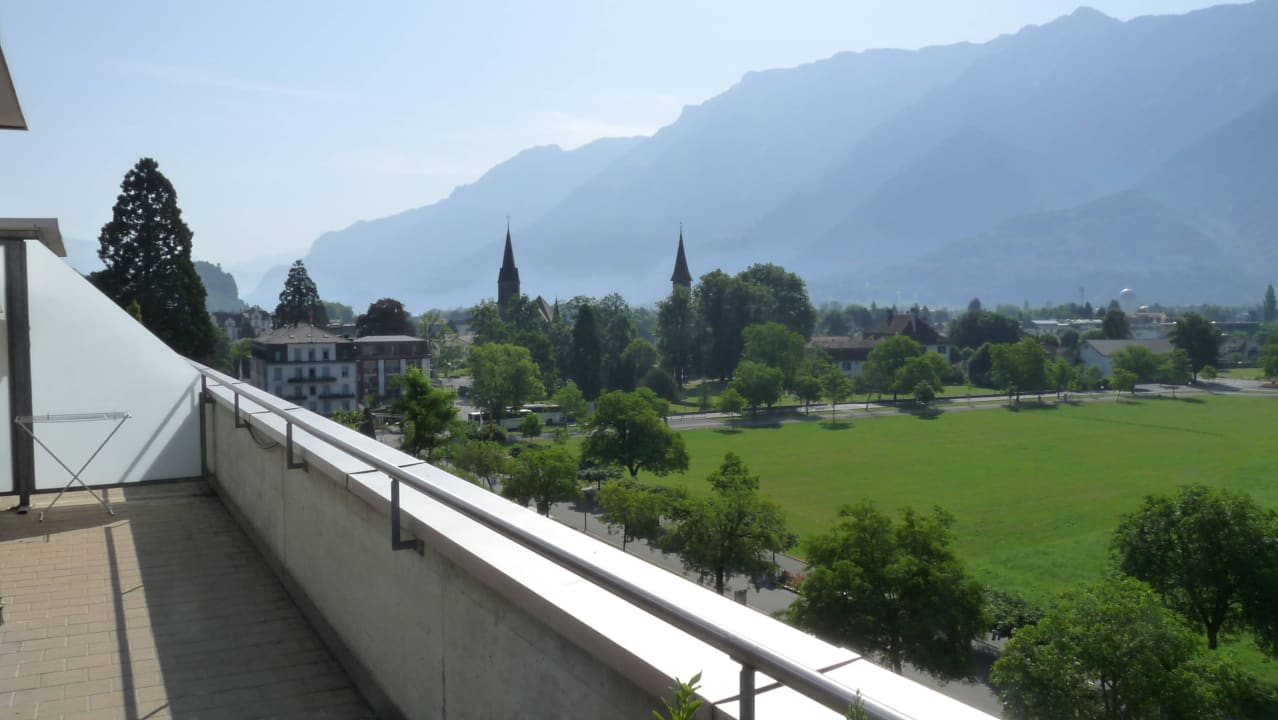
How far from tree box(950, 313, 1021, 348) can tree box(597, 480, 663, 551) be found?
77.3m

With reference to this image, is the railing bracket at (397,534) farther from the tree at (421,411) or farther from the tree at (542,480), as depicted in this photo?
the tree at (542,480)

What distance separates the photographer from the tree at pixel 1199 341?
89312 mm

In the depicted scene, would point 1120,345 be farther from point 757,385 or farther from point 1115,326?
point 757,385

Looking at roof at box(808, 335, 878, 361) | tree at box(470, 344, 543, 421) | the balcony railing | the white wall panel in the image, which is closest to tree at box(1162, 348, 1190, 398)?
roof at box(808, 335, 878, 361)

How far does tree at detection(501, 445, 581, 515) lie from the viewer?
32.8 meters

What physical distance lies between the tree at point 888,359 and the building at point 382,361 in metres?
40.3

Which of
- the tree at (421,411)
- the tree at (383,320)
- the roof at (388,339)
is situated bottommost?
the tree at (421,411)

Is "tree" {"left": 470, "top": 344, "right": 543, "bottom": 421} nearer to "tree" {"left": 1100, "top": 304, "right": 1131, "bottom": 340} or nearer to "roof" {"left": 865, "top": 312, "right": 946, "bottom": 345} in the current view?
"roof" {"left": 865, "top": 312, "right": 946, "bottom": 345}

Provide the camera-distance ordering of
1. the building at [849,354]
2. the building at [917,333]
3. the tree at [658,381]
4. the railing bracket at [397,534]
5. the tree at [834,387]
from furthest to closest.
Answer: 1. the building at [917,333]
2. the building at [849,354]
3. the tree at [834,387]
4. the tree at [658,381]
5. the railing bracket at [397,534]

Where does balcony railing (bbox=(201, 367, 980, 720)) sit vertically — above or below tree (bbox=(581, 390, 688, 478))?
above

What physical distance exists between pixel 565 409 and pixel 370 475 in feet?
172

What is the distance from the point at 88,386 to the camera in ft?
19.4

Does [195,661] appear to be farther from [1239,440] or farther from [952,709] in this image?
[1239,440]

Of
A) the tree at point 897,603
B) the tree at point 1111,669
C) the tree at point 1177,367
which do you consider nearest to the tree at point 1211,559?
the tree at point 1111,669
